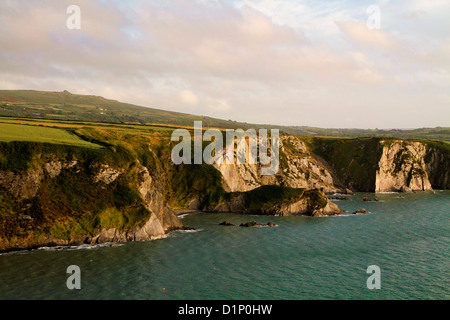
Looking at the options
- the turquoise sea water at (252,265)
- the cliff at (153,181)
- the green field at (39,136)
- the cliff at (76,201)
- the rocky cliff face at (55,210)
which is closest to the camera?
the turquoise sea water at (252,265)

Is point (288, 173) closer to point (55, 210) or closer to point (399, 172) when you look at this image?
point (399, 172)

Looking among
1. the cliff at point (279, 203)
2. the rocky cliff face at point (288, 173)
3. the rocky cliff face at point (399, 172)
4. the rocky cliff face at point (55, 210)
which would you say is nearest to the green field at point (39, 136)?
the rocky cliff face at point (55, 210)

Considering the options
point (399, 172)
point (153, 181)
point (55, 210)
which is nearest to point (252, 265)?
point (55, 210)

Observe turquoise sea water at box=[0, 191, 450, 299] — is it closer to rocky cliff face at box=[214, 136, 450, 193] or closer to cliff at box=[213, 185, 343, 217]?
cliff at box=[213, 185, 343, 217]

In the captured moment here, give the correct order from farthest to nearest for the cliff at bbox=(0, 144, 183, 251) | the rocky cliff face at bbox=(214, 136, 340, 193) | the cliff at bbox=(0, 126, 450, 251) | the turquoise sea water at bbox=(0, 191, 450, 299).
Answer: the rocky cliff face at bbox=(214, 136, 340, 193), the cliff at bbox=(0, 126, 450, 251), the cliff at bbox=(0, 144, 183, 251), the turquoise sea water at bbox=(0, 191, 450, 299)

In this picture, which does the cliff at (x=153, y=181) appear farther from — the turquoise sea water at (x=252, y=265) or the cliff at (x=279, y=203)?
the turquoise sea water at (x=252, y=265)

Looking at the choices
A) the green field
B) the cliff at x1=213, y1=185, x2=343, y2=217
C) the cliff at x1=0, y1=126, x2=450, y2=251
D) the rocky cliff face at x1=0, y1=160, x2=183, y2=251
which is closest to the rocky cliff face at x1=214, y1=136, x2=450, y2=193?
the cliff at x1=0, y1=126, x2=450, y2=251

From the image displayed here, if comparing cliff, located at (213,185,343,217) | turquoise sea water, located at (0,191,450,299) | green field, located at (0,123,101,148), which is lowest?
turquoise sea water, located at (0,191,450,299)

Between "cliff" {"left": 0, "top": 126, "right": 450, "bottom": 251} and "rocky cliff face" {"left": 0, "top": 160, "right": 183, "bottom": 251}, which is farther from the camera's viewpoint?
"cliff" {"left": 0, "top": 126, "right": 450, "bottom": 251}

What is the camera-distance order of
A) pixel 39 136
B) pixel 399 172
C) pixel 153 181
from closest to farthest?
pixel 39 136, pixel 153 181, pixel 399 172
